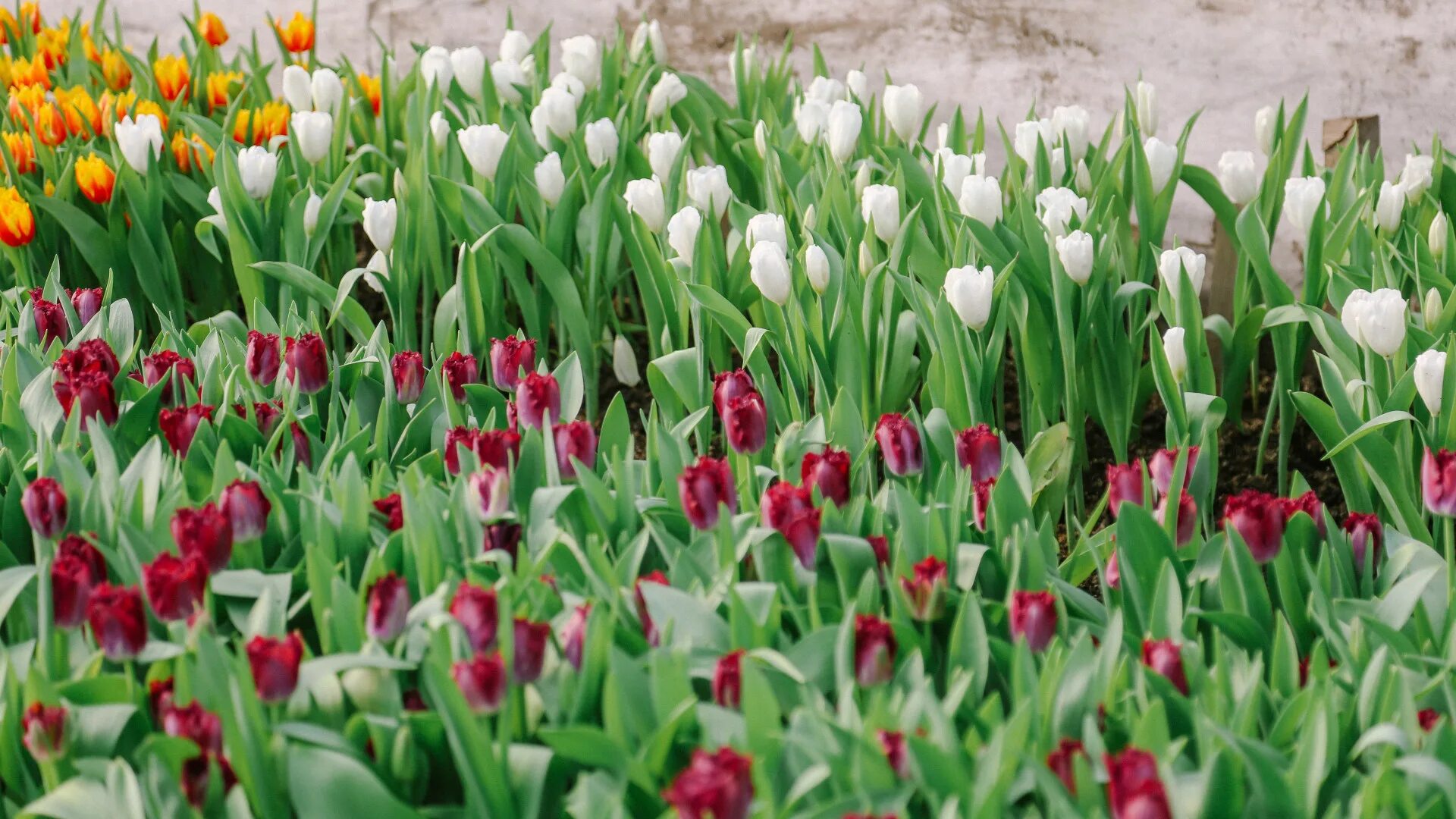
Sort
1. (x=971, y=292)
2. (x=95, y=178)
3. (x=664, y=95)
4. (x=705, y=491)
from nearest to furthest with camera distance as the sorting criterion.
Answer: (x=705, y=491) → (x=971, y=292) → (x=95, y=178) → (x=664, y=95)

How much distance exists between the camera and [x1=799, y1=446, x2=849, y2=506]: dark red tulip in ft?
4.78

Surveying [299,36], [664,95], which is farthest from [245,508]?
[299,36]

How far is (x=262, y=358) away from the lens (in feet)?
6.00

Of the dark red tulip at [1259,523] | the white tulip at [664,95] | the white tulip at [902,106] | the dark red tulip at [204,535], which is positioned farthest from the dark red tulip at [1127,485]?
the white tulip at [664,95]

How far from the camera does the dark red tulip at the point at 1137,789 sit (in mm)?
953

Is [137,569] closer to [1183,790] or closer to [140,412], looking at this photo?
[140,412]

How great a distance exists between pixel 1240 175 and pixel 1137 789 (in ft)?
5.36

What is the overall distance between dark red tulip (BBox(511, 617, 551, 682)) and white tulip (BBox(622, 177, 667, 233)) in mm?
1326

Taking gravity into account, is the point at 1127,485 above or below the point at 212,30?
below

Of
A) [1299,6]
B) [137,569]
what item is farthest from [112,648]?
[1299,6]

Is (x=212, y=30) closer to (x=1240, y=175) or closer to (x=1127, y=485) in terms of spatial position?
(x=1240, y=175)

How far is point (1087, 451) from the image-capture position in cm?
260

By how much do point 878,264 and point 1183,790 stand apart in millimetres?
1163

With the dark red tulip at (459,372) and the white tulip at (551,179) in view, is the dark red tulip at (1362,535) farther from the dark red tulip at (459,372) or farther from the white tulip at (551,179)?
the white tulip at (551,179)
